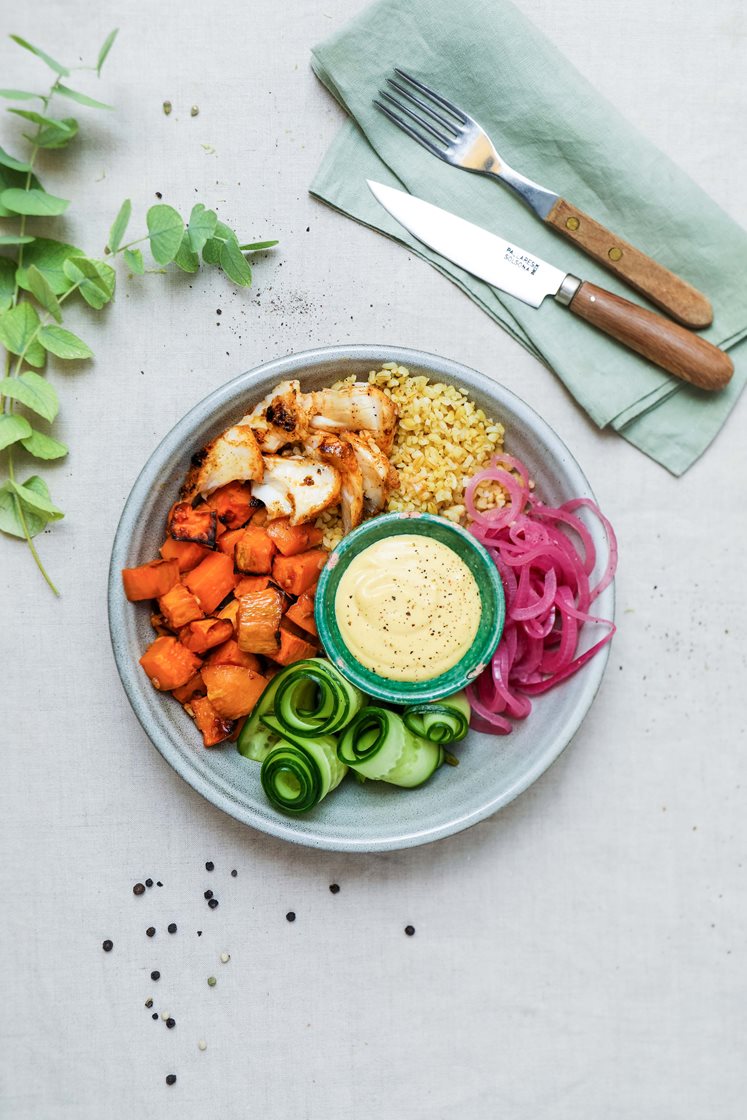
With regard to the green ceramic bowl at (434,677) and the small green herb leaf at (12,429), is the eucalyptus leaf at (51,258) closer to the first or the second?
the small green herb leaf at (12,429)

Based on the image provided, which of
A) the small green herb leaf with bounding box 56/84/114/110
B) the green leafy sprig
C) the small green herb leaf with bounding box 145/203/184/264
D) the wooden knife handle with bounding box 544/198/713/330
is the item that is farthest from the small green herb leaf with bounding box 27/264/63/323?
the wooden knife handle with bounding box 544/198/713/330

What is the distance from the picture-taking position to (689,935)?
1.91 metres

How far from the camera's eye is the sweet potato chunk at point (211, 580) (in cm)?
170

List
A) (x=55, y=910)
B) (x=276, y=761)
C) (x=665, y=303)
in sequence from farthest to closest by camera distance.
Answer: (x=55, y=910) < (x=665, y=303) < (x=276, y=761)

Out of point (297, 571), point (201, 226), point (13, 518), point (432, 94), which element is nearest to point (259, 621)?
point (297, 571)

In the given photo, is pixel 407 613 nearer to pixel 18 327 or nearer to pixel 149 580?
pixel 149 580

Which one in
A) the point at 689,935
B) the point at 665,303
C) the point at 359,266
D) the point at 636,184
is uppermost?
the point at 636,184

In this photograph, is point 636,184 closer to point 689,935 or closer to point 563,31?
point 563,31

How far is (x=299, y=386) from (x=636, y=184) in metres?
0.91

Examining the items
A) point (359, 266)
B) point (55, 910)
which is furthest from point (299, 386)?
point (55, 910)

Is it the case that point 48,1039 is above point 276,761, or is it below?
below

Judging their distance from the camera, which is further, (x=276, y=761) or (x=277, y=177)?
(x=277, y=177)

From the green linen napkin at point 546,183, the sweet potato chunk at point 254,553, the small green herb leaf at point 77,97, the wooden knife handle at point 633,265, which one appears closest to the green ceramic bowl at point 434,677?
the sweet potato chunk at point 254,553

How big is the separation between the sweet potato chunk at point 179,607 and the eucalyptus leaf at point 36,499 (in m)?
0.36
